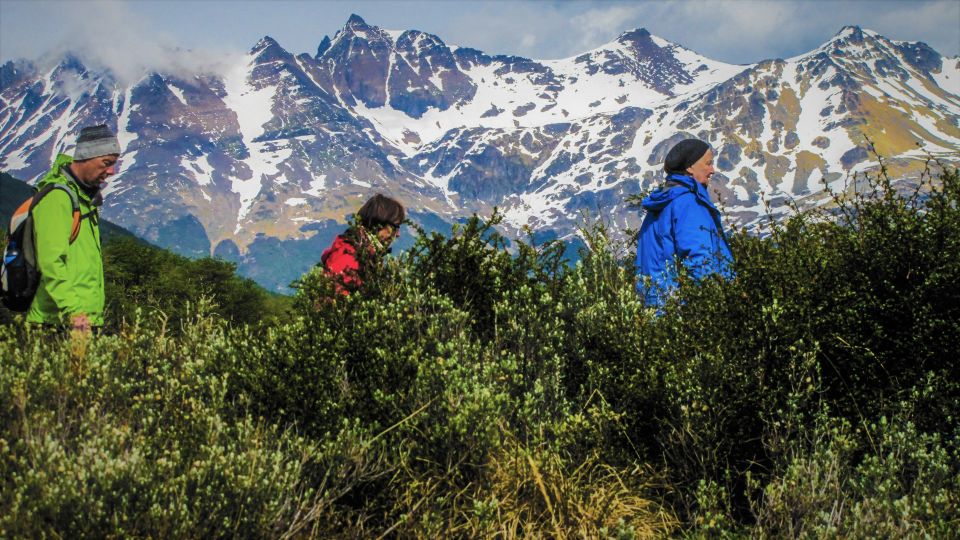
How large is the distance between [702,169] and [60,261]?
6.44m

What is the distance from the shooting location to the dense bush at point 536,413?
3309mm

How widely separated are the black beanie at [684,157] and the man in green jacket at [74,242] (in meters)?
5.84

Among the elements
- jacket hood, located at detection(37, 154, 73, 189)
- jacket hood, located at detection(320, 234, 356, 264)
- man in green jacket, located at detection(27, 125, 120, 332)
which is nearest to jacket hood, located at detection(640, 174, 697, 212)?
jacket hood, located at detection(320, 234, 356, 264)

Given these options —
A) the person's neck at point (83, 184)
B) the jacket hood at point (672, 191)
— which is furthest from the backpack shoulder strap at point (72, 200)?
the jacket hood at point (672, 191)

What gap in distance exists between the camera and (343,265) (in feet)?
19.4

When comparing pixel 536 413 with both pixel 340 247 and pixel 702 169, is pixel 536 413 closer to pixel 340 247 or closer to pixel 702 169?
pixel 340 247

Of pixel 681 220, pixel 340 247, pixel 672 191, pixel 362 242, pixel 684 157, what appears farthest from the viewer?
pixel 684 157

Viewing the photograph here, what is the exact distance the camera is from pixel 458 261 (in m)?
5.38

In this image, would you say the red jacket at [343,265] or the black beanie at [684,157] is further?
the black beanie at [684,157]

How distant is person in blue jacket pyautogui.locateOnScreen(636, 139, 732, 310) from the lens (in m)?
6.29

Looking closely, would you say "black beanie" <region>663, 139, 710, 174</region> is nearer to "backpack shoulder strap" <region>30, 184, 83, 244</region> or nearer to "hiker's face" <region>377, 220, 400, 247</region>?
"hiker's face" <region>377, 220, 400, 247</region>

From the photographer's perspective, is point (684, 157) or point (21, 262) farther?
point (684, 157)

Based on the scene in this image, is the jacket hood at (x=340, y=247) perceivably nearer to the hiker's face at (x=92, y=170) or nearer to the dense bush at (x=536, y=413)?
the dense bush at (x=536, y=413)

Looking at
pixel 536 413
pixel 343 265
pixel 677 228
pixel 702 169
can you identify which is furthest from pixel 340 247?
pixel 702 169
